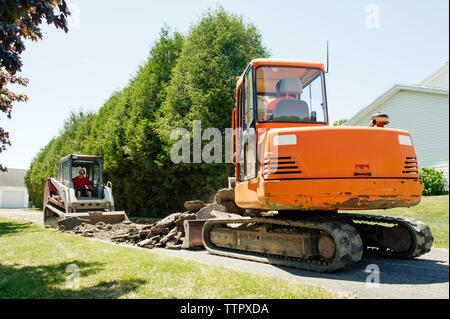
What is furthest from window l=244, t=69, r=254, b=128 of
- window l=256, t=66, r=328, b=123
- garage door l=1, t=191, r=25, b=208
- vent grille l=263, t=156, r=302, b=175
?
garage door l=1, t=191, r=25, b=208

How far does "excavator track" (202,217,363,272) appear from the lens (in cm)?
494

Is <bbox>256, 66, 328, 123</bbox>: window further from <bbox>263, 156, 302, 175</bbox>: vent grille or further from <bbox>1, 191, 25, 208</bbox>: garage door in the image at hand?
<bbox>1, 191, 25, 208</bbox>: garage door

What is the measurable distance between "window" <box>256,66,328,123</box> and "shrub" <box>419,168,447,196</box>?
Result: 424 inches

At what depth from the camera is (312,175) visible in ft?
15.3

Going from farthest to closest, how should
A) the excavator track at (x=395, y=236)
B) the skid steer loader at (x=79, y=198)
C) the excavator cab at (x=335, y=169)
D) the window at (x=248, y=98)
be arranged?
the skid steer loader at (x=79, y=198) → the window at (x=248, y=98) → the excavator track at (x=395, y=236) → the excavator cab at (x=335, y=169)

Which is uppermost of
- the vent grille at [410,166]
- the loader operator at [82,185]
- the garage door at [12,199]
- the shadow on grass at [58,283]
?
the vent grille at [410,166]

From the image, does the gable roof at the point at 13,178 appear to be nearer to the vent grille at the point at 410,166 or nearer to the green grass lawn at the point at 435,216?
the green grass lawn at the point at 435,216

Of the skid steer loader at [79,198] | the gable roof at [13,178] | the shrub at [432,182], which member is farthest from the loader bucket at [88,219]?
the gable roof at [13,178]

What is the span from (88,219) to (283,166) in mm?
9459

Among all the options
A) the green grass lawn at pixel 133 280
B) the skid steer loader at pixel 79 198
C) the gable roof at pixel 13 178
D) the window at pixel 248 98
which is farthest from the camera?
the gable roof at pixel 13 178

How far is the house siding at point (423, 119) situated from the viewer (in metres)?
12.7

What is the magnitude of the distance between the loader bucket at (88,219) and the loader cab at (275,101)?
25.1 feet

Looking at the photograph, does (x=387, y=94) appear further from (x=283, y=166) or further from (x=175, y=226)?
(x=283, y=166)
